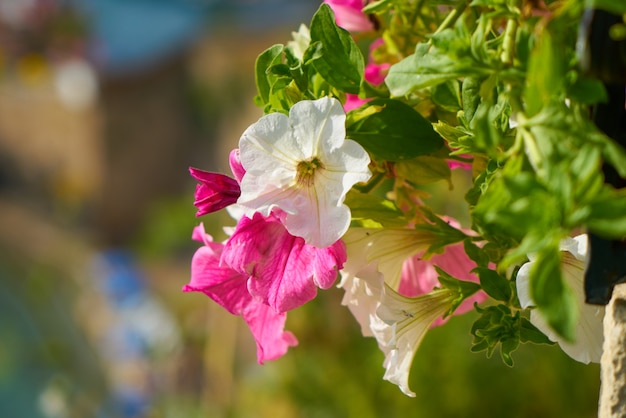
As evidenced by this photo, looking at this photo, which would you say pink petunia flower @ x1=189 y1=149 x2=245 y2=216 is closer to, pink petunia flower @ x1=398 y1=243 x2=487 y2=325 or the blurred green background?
pink petunia flower @ x1=398 y1=243 x2=487 y2=325

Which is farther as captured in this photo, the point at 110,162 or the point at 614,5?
the point at 110,162

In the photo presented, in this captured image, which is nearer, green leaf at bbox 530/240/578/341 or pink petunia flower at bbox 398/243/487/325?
green leaf at bbox 530/240/578/341

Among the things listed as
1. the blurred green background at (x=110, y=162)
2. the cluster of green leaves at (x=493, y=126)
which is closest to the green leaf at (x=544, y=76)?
the cluster of green leaves at (x=493, y=126)

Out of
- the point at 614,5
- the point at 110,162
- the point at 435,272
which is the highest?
the point at 614,5

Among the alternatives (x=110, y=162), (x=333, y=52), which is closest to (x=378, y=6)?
(x=333, y=52)

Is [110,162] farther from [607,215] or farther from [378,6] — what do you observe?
[607,215]

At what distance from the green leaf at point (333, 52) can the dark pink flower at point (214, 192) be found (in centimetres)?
4

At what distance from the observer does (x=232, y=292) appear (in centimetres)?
25

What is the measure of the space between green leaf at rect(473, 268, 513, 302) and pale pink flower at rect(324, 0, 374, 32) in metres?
0.11

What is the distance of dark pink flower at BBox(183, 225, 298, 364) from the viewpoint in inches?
9.7

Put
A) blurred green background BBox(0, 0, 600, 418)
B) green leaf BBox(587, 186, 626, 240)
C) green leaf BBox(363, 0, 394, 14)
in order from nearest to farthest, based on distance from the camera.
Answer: green leaf BBox(587, 186, 626, 240)
green leaf BBox(363, 0, 394, 14)
blurred green background BBox(0, 0, 600, 418)

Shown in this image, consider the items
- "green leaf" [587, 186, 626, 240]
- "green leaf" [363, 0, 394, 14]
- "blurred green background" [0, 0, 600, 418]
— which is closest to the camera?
"green leaf" [587, 186, 626, 240]

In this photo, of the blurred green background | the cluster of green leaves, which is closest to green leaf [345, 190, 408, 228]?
the cluster of green leaves

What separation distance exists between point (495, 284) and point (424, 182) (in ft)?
0.15
